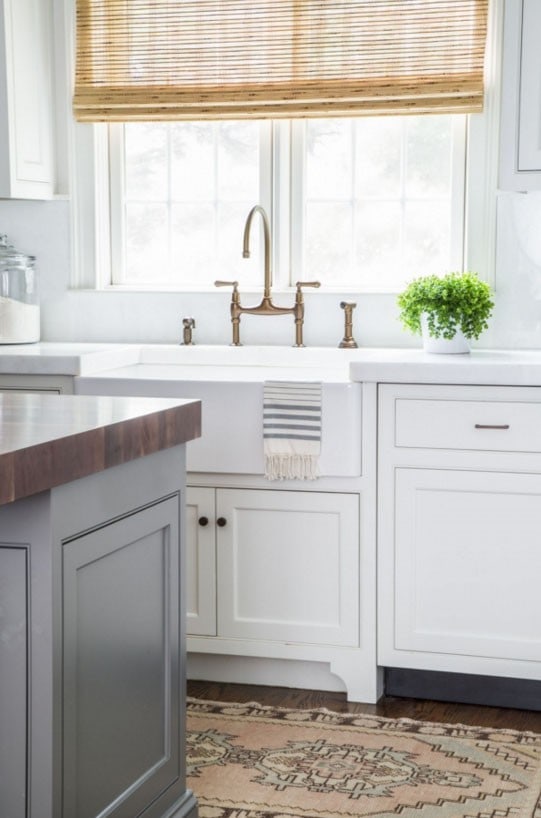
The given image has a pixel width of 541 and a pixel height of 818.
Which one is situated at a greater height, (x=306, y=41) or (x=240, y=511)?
(x=306, y=41)

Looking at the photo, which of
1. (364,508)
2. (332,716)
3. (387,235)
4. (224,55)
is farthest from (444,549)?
(224,55)

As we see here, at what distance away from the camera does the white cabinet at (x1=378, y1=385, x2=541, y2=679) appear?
3.17 metres

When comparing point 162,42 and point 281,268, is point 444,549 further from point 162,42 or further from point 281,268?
point 162,42

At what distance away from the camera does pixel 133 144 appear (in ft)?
13.9

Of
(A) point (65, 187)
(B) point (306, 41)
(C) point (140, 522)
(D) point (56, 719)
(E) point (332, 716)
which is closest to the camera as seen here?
(D) point (56, 719)

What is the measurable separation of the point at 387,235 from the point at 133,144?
100 cm

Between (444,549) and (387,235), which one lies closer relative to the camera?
(444,549)

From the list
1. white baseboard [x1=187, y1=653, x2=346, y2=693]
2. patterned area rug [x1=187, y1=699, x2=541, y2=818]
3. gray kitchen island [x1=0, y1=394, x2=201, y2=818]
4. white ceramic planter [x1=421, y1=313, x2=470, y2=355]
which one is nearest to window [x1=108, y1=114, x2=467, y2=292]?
white ceramic planter [x1=421, y1=313, x2=470, y2=355]

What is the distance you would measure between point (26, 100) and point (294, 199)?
3.24 feet

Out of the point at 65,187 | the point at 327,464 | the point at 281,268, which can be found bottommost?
the point at 327,464

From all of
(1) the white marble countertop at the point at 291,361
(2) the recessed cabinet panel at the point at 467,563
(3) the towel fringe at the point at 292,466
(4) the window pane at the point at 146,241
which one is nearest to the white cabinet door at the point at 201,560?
(3) the towel fringe at the point at 292,466

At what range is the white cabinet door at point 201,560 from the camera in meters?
3.43

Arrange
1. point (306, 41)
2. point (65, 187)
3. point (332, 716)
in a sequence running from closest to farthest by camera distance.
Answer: point (332, 716), point (306, 41), point (65, 187)

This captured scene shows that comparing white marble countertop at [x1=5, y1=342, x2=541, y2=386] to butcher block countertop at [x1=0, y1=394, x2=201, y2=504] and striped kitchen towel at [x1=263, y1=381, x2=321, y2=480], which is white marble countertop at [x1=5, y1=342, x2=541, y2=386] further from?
butcher block countertop at [x1=0, y1=394, x2=201, y2=504]
